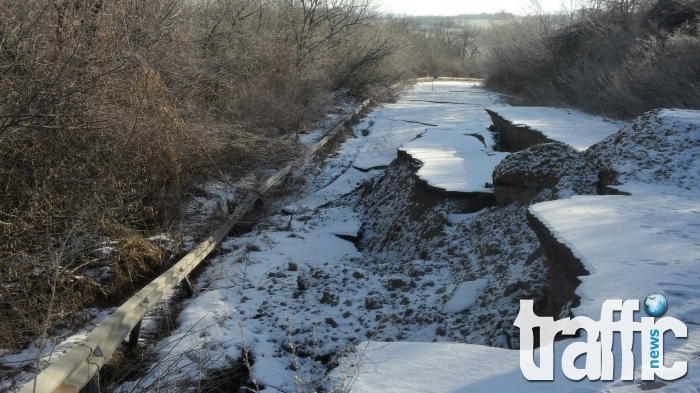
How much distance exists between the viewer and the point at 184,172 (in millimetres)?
7660

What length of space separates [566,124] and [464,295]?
7.35 meters

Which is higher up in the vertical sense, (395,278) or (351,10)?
(351,10)

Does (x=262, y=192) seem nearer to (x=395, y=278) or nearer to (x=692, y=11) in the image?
(x=395, y=278)

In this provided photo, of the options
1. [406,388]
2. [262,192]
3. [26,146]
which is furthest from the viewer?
[262,192]

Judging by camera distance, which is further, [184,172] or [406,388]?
[184,172]

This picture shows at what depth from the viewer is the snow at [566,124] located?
30.7 feet

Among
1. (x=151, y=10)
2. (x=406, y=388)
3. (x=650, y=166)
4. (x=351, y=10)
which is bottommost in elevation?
(x=406, y=388)

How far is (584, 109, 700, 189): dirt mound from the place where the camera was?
5980 mm

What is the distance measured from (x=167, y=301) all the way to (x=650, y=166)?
5014 millimetres

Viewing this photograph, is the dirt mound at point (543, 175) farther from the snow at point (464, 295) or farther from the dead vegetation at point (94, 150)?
the dead vegetation at point (94, 150)

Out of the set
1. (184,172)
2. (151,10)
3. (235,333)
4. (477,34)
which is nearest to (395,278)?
(235,333)

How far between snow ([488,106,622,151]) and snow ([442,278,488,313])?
397 centimetres

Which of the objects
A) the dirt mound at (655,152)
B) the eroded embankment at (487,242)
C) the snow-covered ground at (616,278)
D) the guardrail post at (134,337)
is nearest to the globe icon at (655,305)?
the snow-covered ground at (616,278)

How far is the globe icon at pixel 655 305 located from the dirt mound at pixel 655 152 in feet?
9.89
